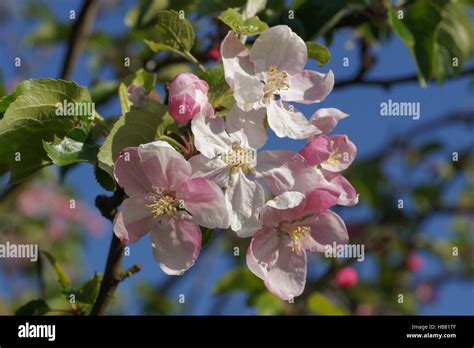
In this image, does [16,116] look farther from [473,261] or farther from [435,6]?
[473,261]

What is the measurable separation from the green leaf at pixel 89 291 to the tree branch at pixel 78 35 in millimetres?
1142

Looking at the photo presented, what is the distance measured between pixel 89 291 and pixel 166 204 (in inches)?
12.5

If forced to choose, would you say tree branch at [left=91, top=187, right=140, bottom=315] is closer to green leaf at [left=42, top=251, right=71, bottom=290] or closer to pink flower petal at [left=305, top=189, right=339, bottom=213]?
green leaf at [left=42, top=251, right=71, bottom=290]

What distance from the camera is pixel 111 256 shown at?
4.59 feet

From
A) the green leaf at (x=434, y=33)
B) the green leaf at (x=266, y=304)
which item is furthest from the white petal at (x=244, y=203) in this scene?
the green leaf at (x=266, y=304)

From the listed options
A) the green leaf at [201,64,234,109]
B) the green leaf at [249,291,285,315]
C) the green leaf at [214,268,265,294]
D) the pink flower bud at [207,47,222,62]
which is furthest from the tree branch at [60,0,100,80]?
the green leaf at [201,64,234,109]

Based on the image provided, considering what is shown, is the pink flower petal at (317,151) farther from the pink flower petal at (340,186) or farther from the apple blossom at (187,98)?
the apple blossom at (187,98)

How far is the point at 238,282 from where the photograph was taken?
244 cm

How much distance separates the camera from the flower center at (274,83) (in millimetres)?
1310

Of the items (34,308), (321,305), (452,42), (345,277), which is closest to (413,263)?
(345,277)

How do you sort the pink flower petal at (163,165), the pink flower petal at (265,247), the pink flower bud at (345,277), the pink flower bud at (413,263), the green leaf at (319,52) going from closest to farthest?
the pink flower petal at (163,165), the pink flower petal at (265,247), the green leaf at (319,52), the pink flower bud at (345,277), the pink flower bud at (413,263)

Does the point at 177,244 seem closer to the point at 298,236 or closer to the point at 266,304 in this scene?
the point at 298,236
